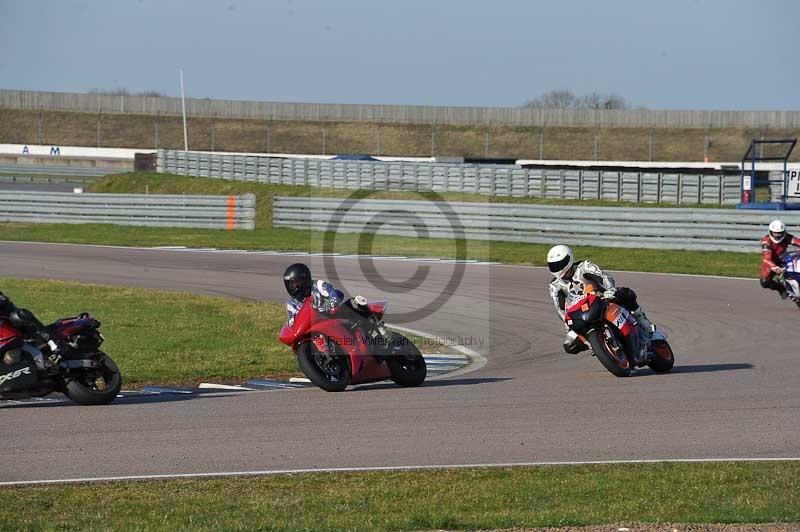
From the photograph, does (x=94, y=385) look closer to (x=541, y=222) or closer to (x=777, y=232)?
(x=777, y=232)

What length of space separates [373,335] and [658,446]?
3558 mm

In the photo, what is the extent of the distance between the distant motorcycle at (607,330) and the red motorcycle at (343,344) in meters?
1.93

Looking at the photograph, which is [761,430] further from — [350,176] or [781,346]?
[350,176]

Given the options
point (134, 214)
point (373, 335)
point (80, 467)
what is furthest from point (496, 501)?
point (134, 214)

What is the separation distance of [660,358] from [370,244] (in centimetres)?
1733

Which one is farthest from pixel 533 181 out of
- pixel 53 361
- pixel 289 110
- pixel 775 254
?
pixel 289 110

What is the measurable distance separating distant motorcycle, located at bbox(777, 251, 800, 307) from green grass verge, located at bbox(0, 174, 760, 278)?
496cm

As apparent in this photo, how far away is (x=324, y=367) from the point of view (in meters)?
11.6

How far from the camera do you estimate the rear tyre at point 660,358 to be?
12875 mm

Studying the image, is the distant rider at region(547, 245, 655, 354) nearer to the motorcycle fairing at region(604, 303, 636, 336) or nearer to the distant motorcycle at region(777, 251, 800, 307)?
the motorcycle fairing at region(604, 303, 636, 336)

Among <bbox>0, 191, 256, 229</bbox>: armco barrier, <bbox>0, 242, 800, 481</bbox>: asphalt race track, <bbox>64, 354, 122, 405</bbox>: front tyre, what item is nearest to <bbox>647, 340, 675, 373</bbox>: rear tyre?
<bbox>0, 242, 800, 481</bbox>: asphalt race track

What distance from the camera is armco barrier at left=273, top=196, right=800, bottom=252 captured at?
25891mm

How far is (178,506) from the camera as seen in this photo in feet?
23.6

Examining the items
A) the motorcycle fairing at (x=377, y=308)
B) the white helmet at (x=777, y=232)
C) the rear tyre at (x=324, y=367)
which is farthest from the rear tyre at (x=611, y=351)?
the white helmet at (x=777, y=232)
